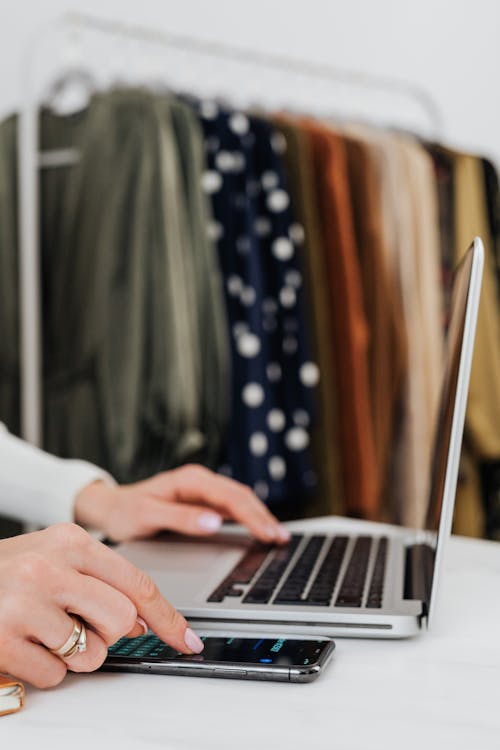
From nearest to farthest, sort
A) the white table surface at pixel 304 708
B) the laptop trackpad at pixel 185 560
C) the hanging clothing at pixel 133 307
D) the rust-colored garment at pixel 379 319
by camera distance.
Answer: the white table surface at pixel 304 708 → the laptop trackpad at pixel 185 560 → the hanging clothing at pixel 133 307 → the rust-colored garment at pixel 379 319

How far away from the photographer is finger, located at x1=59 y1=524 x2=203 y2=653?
51 centimetres

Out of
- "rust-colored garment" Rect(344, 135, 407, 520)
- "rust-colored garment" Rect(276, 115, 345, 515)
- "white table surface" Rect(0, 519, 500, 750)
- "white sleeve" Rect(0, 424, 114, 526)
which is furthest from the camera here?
"rust-colored garment" Rect(344, 135, 407, 520)

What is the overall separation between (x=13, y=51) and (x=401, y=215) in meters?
1.13

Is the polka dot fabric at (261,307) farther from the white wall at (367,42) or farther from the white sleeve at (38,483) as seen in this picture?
the white wall at (367,42)

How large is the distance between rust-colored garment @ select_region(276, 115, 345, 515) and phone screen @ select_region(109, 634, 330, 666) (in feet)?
3.46

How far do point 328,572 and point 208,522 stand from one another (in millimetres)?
151

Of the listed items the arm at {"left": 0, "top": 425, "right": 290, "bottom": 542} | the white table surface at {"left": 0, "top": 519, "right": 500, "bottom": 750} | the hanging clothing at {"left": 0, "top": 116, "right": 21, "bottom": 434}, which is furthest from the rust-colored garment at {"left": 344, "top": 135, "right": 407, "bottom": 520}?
the white table surface at {"left": 0, "top": 519, "right": 500, "bottom": 750}

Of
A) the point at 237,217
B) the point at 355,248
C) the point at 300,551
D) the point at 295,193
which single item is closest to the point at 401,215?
the point at 355,248

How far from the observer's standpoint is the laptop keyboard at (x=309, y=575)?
23.6 inches

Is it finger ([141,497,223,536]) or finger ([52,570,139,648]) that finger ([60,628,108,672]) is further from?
finger ([141,497,223,536])

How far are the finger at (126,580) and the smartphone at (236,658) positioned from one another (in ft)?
0.05

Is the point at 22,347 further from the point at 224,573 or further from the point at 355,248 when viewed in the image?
the point at 224,573

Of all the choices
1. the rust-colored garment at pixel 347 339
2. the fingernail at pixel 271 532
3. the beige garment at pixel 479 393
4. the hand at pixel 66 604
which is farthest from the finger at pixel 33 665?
the beige garment at pixel 479 393

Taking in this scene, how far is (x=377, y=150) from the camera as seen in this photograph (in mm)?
1774
